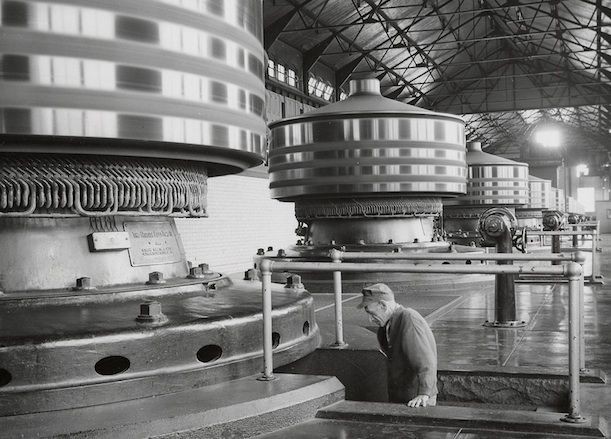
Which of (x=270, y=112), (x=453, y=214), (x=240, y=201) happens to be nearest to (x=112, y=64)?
(x=453, y=214)

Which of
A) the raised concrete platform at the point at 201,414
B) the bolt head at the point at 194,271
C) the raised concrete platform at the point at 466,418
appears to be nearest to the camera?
the raised concrete platform at the point at 201,414

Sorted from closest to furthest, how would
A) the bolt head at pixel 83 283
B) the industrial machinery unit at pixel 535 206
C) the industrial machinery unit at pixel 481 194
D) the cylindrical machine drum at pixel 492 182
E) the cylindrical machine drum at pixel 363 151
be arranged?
the bolt head at pixel 83 283
the cylindrical machine drum at pixel 363 151
the industrial machinery unit at pixel 481 194
the cylindrical machine drum at pixel 492 182
the industrial machinery unit at pixel 535 206

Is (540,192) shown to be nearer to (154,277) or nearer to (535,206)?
(535,206)

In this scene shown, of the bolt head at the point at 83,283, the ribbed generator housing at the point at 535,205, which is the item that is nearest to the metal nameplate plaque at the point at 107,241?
the bolt head at the point at 83,283

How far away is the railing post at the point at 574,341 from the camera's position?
8.30 ft

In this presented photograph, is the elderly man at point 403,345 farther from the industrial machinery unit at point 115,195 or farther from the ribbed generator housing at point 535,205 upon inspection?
the ribbed generator housing at point 535,205

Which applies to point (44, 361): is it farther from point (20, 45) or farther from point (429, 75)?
point (429, 75)

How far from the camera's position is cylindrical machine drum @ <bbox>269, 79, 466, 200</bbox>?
6.84 meters

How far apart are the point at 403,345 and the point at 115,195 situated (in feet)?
4.67

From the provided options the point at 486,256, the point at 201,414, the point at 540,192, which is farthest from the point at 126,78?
the point at 540,192

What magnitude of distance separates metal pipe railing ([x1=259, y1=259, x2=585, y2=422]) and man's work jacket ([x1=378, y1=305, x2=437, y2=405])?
383 mm

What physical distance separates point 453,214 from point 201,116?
36.7 feet

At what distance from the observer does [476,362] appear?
153 inches

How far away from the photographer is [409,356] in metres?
3.20
